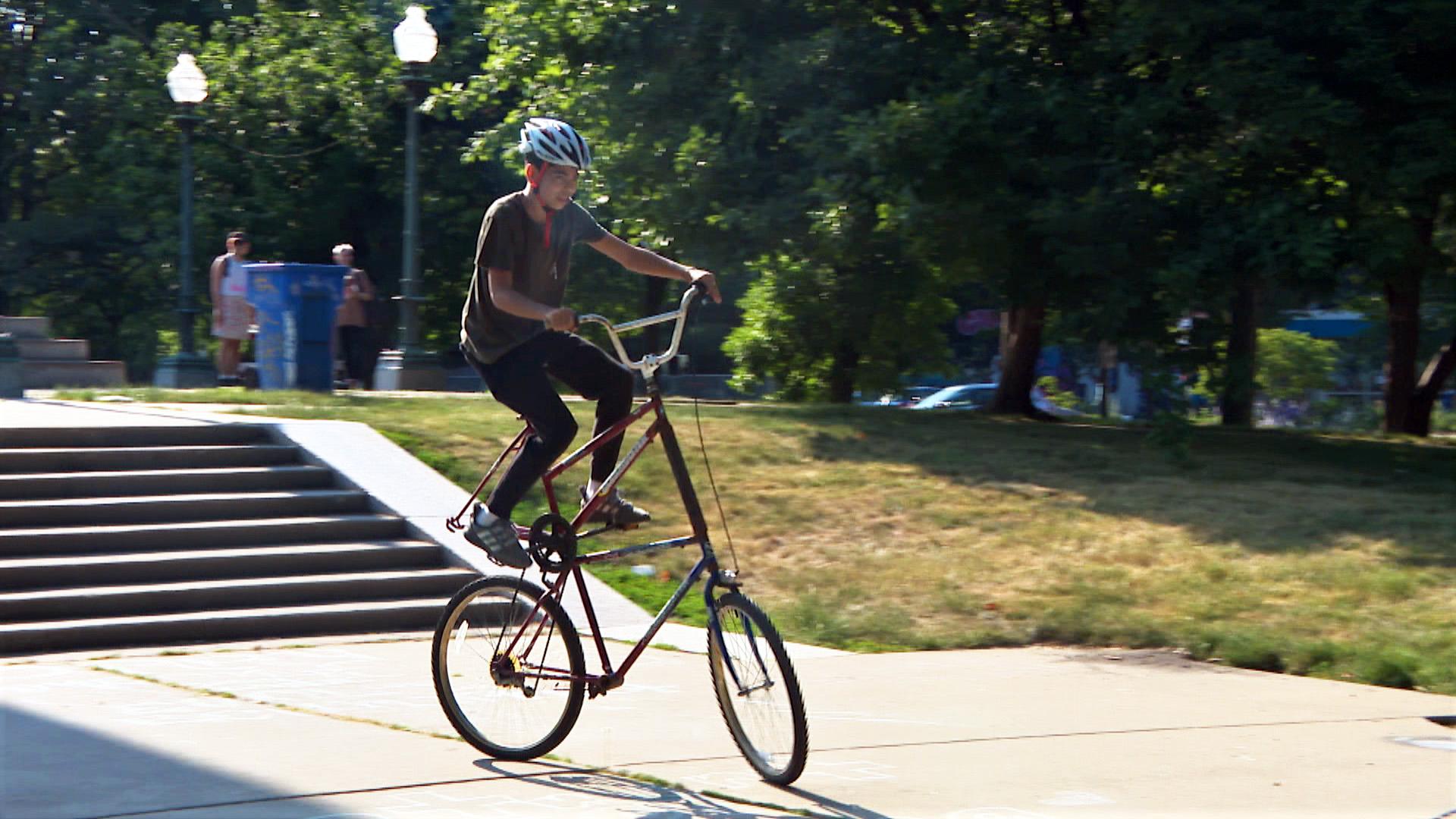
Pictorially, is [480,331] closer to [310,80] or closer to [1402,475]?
[1402,475]

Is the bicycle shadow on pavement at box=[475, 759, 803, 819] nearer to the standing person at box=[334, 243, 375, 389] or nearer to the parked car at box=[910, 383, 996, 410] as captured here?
the standing person at box=[334, 243, 375, 389]

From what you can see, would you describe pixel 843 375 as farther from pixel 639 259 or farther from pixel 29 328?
pixel 639 259

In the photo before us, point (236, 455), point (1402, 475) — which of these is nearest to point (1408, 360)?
point (1402, 475)

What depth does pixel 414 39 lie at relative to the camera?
720 inches

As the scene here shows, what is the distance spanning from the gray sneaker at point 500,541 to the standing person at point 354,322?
12.6 metres

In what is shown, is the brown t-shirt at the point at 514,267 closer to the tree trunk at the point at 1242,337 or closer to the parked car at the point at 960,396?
the tree trunk at the point at 1242,337

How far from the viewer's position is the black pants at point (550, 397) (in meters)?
5.96

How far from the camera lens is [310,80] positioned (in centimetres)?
3002

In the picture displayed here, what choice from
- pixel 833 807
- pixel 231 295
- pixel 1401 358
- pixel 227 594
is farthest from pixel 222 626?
pixel 1401 358

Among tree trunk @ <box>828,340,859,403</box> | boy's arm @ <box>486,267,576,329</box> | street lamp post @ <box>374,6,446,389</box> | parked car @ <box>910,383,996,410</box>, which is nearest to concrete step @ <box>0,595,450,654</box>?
boy's arm @ <box>486,267,576,329</box>

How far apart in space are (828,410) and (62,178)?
70.8ft

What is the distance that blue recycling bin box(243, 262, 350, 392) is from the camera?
54.6 feet

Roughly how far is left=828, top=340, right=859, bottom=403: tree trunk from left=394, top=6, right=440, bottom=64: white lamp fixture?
731 cm

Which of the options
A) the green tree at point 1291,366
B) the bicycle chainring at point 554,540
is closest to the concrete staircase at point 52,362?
the bicycle chainring at point 554,540
